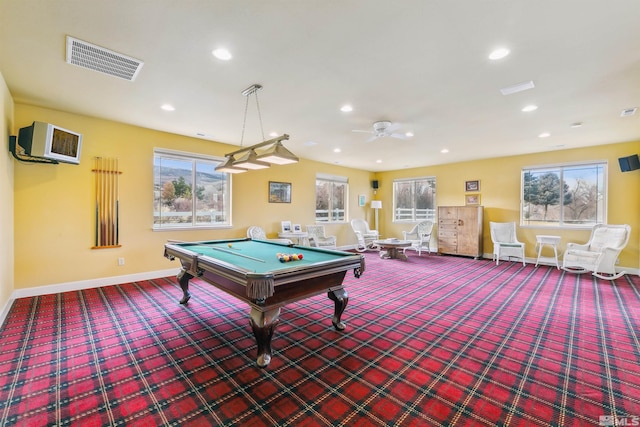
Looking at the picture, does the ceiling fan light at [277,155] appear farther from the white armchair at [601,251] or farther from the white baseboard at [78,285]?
the white armchair at [601,251]

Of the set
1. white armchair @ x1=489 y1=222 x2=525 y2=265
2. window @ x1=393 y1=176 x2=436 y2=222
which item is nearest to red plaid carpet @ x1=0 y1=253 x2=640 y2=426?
white armchair @ x1=489 y1=222 x2=525 y2=265

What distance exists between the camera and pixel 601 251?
5.09m

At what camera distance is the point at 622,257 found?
5.67 meters

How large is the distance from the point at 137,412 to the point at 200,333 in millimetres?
1099

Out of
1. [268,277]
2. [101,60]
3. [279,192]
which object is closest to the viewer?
[268,277]

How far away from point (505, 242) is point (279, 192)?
5.70 m

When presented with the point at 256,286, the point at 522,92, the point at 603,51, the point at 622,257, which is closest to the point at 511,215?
the point at 622,257

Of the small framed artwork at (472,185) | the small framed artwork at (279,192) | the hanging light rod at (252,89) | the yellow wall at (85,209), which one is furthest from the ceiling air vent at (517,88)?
the small framed artwork at (279,192)

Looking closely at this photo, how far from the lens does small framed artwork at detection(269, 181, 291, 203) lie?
6.80 meters

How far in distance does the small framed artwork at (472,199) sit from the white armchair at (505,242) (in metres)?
0.80

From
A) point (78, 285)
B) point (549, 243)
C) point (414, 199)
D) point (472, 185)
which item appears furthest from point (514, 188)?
point (78, 285)

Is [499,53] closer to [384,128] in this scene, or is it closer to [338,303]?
[384,128]

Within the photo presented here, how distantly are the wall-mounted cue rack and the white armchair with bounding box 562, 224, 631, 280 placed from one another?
842 cm

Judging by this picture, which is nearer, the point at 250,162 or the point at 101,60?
the point at 101,60
